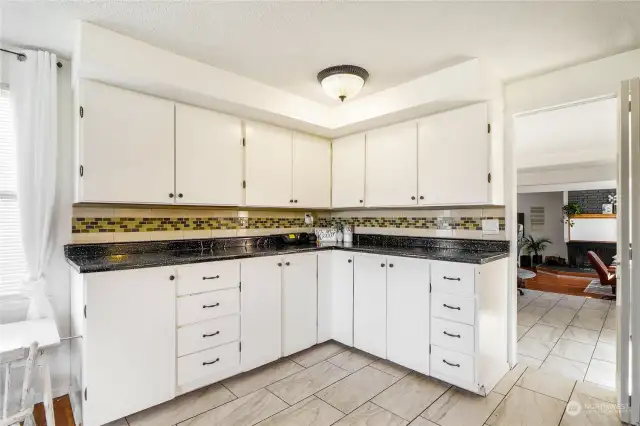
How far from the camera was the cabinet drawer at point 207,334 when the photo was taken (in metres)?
2.11

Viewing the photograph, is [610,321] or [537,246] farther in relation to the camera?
[537,246]

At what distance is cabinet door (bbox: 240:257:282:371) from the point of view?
2389 millimetres

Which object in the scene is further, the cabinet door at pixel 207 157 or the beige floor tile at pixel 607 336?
the beige floor tile at pixel 607 336

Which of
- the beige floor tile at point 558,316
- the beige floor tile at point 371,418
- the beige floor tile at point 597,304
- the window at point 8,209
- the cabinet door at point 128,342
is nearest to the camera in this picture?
the cabinet door at point 128,342

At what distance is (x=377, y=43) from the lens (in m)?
2.03

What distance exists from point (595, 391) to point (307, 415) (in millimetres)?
1965

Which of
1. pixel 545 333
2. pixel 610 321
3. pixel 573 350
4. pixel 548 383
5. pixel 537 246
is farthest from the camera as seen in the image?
pixel 537 246

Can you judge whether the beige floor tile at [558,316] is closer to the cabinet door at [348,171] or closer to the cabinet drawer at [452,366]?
the cabinet drawer at [452,366]

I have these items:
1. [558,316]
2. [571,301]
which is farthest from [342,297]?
[571,301]

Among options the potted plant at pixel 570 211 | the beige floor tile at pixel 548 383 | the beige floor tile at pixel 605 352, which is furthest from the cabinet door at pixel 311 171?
the potted plant at pixel 570 211

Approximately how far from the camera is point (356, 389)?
A: 227 centimetres

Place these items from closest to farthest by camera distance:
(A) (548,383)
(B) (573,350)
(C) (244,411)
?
(C) (244,411)
(A) (548,383)
(B) (573,350)

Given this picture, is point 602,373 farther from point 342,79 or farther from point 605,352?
point 342,79

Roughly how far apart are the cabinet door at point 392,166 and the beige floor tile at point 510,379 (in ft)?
4.76
